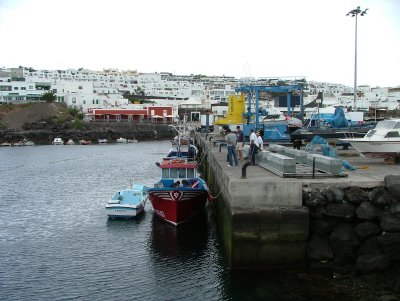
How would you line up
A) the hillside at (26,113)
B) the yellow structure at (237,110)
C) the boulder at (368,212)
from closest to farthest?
1. the boulder at (368,212)
2. the yellow structure at (237,110)
3. the hillside at (26,113)

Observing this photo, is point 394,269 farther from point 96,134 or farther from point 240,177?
point 96,134

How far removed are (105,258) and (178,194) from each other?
501 centimetres

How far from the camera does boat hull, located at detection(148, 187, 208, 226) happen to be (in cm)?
2181

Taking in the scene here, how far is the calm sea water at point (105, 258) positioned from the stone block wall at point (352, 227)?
2155mm

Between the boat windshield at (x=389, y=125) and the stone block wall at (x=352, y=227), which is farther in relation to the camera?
the boat windshield at (x=389, y=125)

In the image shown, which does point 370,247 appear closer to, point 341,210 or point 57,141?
point 341,210

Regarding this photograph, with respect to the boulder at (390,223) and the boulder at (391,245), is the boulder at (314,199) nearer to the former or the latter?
the boulder at (390,223)

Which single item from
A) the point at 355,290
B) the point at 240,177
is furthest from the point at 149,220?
the point at 355,290

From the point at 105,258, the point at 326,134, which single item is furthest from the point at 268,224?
the point at 326,134

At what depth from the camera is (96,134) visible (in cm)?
10862

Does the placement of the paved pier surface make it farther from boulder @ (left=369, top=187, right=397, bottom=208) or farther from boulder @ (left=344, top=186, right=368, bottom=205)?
boulder @ (left=369, top=187, right=397, bottom=208)

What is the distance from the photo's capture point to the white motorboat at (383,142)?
20.6 metres

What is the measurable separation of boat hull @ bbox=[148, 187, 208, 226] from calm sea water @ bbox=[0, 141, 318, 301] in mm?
567

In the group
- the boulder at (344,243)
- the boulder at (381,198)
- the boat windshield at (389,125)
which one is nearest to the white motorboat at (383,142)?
the boat windshield at (389,125)
